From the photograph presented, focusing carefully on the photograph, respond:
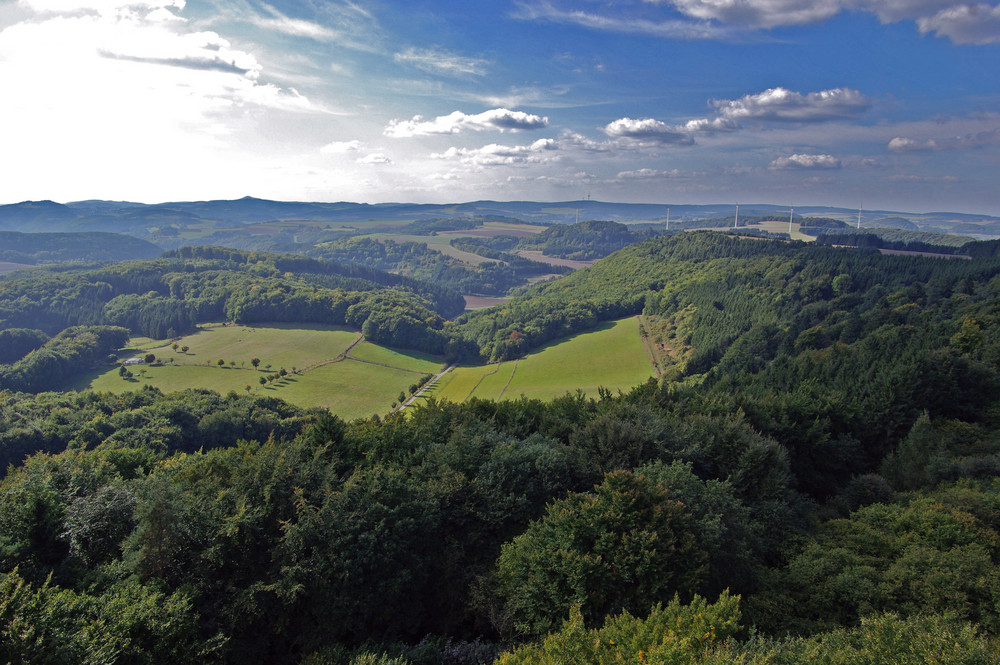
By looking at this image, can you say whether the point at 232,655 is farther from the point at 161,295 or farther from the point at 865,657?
the point at 161,295

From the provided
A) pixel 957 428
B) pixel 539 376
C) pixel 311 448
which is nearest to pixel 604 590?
pixel 311 448

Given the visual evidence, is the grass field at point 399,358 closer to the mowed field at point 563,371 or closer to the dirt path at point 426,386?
the dirt path at point 426,386

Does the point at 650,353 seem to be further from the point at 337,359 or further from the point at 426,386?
the point at 337,359

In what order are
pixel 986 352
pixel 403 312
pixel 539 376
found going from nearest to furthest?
1. pixel 986 352
2. pixel 539 376
3. pixel 403 312

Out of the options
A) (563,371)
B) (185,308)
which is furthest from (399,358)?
(185,308)

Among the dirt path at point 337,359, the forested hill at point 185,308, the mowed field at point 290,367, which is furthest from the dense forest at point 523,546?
the forested hill at point 185,308
